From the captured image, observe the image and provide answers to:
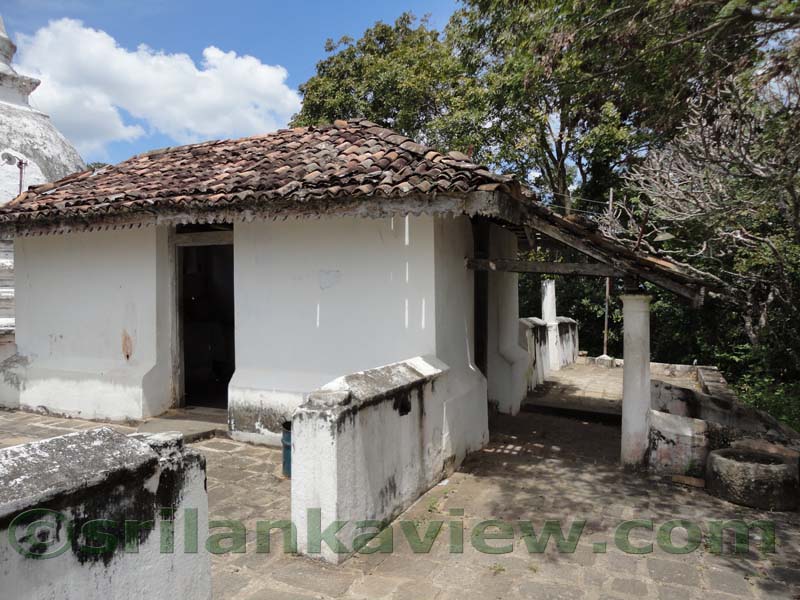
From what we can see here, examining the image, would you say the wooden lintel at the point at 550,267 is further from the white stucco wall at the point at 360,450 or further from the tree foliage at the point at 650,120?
the white stucco wall at the point at 360,450

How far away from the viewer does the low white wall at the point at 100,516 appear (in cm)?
172

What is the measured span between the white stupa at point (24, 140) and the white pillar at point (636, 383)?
1301 cm

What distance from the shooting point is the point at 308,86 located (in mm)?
17328

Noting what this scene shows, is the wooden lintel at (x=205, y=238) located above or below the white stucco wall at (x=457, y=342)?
above

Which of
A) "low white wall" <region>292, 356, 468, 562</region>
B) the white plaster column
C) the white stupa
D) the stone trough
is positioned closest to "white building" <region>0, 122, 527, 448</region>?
"low white wall" <region>292, 356, 468, 562</region>

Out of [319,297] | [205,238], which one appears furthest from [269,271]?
[205,238]

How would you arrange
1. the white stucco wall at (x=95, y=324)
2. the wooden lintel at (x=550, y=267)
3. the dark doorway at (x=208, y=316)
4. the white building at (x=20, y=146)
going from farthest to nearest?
the white building at (x=20, y=146), the dark doorway at (x=208, y=316), the white stucco wall at (x=95, y=324), the wooden lintel at (x=550, y=267)

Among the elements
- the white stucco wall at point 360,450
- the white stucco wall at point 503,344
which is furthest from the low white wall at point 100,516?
the white stucco wall at point 503,344

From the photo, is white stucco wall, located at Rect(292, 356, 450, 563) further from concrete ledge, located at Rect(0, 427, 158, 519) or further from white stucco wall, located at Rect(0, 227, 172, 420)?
white stucco wall, located at Rect(0, 227, 172, 420)

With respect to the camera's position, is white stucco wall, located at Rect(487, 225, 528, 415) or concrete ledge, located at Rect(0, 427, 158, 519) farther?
white stucco wall, located at Rect(487, 225, 528, 415)

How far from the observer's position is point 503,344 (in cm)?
885

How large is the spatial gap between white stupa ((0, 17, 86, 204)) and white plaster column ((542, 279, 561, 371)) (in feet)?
42.5

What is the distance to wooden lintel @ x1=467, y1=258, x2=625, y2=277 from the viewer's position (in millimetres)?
5785

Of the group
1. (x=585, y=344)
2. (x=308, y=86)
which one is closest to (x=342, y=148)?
(x=308, y=86)
